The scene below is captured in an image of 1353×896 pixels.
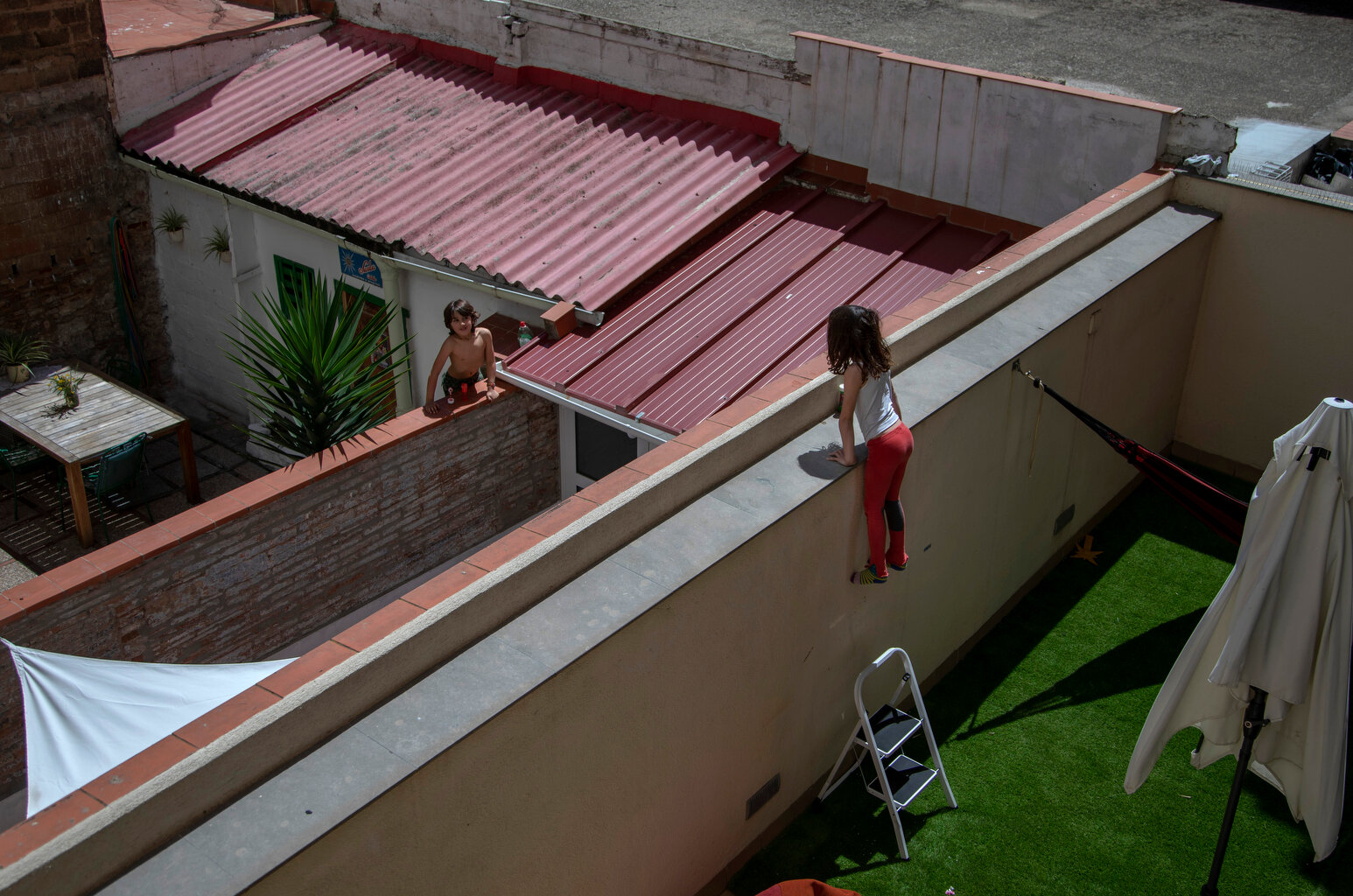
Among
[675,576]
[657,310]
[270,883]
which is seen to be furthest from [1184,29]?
[270,883]

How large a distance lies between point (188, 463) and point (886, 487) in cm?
727

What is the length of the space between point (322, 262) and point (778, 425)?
262 inches

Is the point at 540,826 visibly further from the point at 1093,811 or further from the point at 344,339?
the point at 344,339

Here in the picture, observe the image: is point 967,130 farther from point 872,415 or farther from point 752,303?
point 872,415

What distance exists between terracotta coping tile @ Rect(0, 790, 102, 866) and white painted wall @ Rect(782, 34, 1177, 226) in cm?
759

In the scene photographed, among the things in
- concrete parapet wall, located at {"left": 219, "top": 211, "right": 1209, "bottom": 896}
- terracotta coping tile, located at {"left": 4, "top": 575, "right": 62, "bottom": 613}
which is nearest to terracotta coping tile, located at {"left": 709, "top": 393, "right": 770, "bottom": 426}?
concrete parapet wall, located at {"left": 219, "top": 211, "right": 1209, "bottom": 896}

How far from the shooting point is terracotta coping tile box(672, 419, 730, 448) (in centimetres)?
545

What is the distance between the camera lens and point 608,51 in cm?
1080

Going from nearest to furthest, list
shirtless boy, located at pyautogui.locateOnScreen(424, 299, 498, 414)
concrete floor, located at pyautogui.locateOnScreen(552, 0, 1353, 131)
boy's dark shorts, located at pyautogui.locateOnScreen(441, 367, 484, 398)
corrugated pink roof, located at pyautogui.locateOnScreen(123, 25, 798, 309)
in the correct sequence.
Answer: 1. shirtless boy, located at pyautogui.locateOnScreen(424, 299, 498, 414)
2. boy's dark shorts, located at pyautogui.locateOnScreen(441, 367, 484, 398)
3. corrugated pink roof, located at pyautogui.locateOnScreen(123, 25, 798, 309)
4. concrete floor, located at pyautogui.locateOnScreen(552, 0, 1353, 131)

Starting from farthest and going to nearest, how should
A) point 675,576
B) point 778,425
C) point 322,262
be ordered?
point 322,262
point 778,425
point 675,576

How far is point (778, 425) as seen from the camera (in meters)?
5.67

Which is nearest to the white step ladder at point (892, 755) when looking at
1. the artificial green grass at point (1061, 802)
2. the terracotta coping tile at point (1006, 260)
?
the artificial green grass at point (1061, 802)

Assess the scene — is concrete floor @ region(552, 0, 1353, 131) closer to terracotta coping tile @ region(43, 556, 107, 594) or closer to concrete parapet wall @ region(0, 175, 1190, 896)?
concrete parapet wall @ region(0, 175, 1190, 896)

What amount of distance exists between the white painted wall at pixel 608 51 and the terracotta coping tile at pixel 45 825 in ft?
26.3
